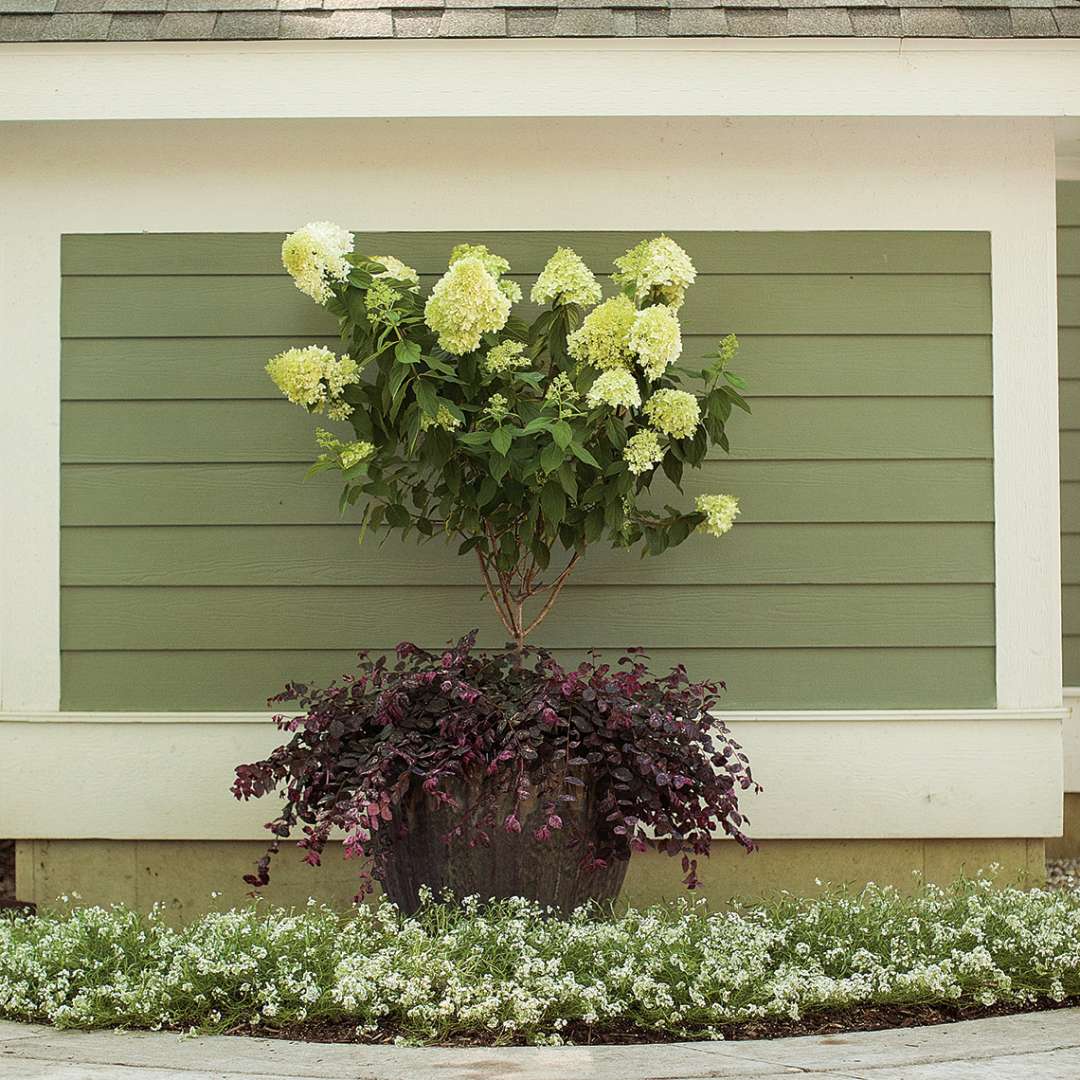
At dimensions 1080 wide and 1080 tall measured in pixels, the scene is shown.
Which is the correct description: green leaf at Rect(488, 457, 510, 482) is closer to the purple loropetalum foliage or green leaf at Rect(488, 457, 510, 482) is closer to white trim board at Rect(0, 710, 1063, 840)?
the purple loropetalum foliage

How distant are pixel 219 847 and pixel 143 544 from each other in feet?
3.18

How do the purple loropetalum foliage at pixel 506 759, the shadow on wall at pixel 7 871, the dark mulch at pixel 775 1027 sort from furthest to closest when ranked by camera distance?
1. the shadow on wall at pixel 7 871
2. the purple loropetalum foliage at pixel 506 759
3. the dark mulch at pixel 775 1027

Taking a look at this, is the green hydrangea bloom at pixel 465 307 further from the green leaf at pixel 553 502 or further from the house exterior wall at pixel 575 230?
the house exterior wall at pixel 575 230

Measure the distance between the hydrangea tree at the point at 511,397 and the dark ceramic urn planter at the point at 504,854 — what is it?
61 centimetres

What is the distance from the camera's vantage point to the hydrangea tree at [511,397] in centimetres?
395

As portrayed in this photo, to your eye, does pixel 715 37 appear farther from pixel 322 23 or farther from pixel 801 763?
pixel 801 763

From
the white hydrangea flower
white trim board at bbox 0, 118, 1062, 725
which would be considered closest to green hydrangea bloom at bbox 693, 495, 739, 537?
white trim board at bbox 0, 118, 1062, 725

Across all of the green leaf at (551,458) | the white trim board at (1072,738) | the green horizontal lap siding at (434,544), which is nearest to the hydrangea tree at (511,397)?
the green leaf at (551,458)

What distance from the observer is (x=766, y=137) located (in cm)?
448

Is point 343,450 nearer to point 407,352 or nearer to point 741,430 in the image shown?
point 407,352

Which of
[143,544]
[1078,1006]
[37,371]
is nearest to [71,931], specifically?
[143,544]

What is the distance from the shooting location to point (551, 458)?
3896mm

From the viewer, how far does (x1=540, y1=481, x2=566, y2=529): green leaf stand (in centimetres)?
399

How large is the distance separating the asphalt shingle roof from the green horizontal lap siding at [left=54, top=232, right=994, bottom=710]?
62cm
